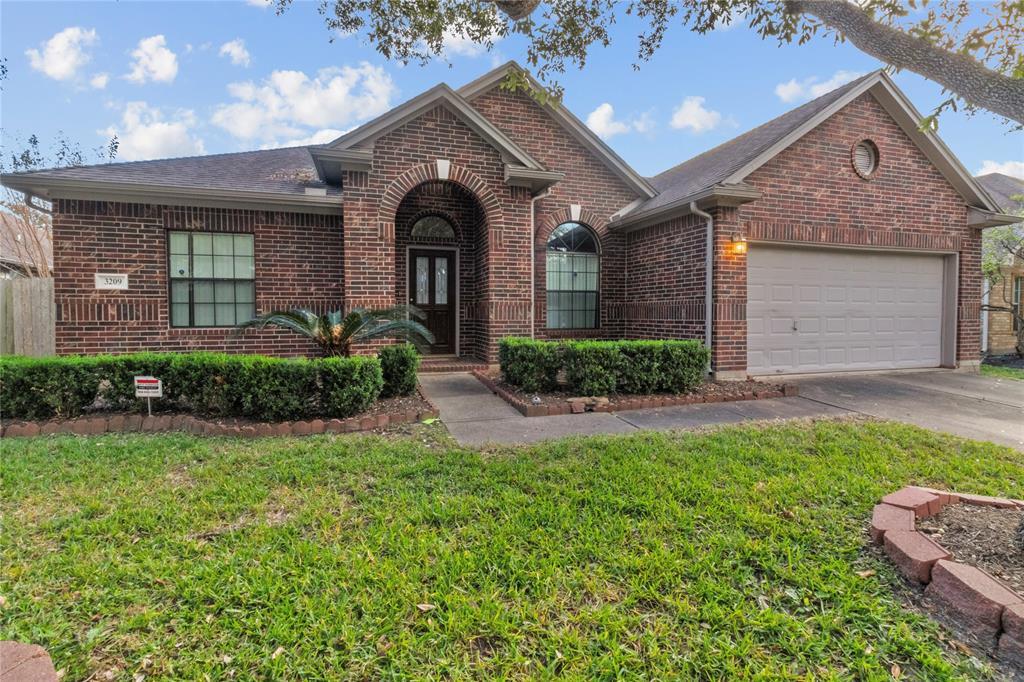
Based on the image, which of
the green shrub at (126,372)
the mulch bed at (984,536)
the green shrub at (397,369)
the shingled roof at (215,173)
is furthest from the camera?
the shingled roof at (215,173)

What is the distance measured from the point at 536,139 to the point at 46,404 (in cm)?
954

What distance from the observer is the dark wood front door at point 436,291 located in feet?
33.7

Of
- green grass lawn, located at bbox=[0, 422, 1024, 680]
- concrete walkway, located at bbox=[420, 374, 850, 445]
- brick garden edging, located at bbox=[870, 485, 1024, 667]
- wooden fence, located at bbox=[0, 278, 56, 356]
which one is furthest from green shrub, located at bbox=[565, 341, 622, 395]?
wooden fence, located at bbox=[0, 278, 56, 356]

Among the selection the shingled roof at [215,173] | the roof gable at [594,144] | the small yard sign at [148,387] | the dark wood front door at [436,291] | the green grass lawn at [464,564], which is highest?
the roof gable at [594,144]

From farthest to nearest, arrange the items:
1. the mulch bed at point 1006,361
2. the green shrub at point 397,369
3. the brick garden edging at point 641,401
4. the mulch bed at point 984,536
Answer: the mulch bed at point 1006,361 < the green shrub at point 397,369 < the brick garden edging at point 641,401 < the mulch bed at point 984,536

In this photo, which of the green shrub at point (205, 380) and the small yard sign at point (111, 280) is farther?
the small yard sign at point (111, 280)

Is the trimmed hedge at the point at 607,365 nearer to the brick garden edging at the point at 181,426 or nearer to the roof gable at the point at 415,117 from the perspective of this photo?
the brick garden edging at the point at 181,426

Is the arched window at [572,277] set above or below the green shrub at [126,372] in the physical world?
above

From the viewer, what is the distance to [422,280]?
10.3 meters

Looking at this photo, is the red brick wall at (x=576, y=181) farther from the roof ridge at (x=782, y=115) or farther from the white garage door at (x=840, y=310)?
the white garage door at (x=840, y=310)

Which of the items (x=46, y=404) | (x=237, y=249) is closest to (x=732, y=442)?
(x=46, y=404)

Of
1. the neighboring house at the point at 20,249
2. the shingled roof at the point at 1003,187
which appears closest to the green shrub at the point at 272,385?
the neighboring house at the point at 20,249

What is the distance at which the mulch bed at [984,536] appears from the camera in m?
2.53

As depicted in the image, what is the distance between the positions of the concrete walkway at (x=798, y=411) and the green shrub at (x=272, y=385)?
62.9 inches
